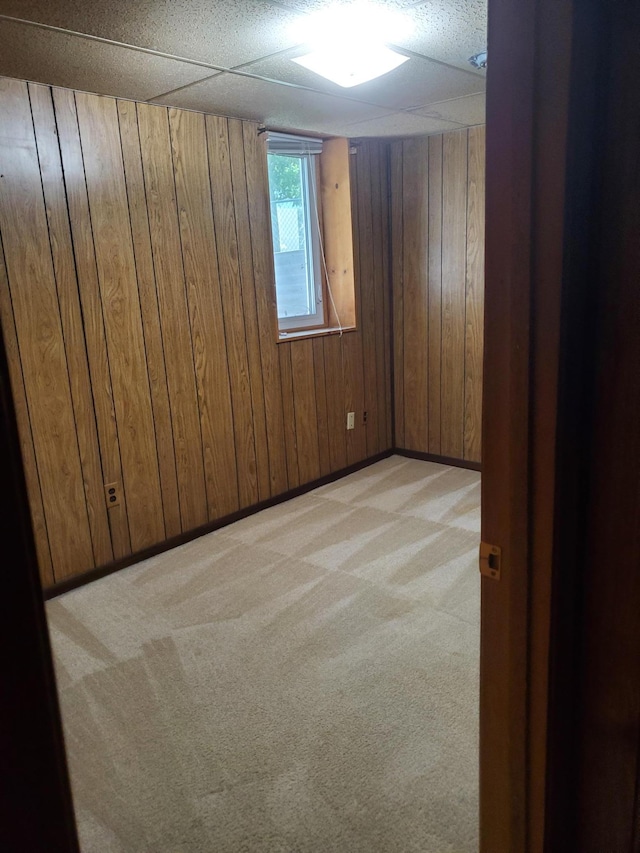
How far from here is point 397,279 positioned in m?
4.46

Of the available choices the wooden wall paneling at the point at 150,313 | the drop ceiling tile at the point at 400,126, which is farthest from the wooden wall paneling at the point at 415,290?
the wooden wall paneling at the point at 150,313

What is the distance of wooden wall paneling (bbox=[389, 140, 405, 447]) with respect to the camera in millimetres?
4281

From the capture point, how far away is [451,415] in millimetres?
4383

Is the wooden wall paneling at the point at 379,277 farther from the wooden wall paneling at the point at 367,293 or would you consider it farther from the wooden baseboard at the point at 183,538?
the wooden baseboard at the point at 183,538

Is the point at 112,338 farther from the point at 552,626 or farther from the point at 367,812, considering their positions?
the point at 552,626

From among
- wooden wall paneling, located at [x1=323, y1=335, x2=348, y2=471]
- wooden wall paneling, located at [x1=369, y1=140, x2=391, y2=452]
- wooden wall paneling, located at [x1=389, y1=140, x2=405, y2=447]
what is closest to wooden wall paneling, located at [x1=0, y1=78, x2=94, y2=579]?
wooden wall paneling, located at [x1=323, y1=335, x2=348, y2=471]

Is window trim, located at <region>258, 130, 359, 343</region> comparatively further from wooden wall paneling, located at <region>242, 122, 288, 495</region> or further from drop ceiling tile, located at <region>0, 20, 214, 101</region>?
drop ceiling tile, located at <region>0, 20, 214, 101</region>

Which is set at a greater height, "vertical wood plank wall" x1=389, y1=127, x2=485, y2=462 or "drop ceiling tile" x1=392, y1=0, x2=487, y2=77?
"drop ceiling tile" x1=392, y1=0, x2=487, y2=77

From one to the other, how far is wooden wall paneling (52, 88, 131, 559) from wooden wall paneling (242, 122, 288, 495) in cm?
96

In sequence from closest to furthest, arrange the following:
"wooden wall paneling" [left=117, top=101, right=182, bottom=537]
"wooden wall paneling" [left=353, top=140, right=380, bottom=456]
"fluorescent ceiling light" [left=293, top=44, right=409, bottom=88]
→ 1. "fluorescent ceiling light" [left=293, top=44, right=409, bottom=88]
2. "wooden wall paneling" [left=117, top=101, right=182, bottom=537]
3. "wooden wall paneling" [left=353, top=140, right=380, bottom=456]

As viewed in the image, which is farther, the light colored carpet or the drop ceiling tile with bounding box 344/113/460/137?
the drop ceiling tile with bounding box 344/113/460/137

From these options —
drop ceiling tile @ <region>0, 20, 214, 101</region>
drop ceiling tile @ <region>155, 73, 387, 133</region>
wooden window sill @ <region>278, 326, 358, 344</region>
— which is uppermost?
drop ceiling tile @ <region>155, 73, 387, 133</region>

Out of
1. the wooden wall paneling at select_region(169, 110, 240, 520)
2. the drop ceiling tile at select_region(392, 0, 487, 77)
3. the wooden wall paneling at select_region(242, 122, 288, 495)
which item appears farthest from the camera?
the wooden wall paneling at select_region(242, 122, 288, 495)

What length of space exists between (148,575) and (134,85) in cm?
215
